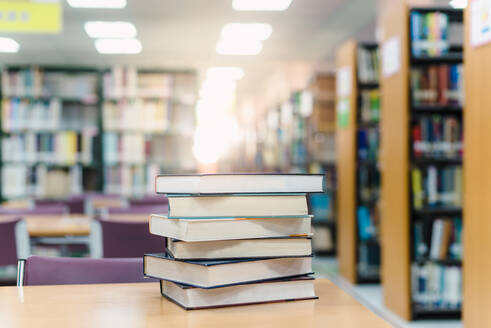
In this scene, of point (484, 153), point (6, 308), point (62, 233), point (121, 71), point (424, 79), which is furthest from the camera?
point (121, 71)

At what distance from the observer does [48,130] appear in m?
6.81

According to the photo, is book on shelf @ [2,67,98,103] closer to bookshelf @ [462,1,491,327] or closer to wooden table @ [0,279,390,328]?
bookshelf @ [462,1,491,327]

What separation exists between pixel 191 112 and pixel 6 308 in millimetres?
5655

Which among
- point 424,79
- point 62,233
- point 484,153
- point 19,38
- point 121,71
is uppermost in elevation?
point 19,38

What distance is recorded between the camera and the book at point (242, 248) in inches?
45.5

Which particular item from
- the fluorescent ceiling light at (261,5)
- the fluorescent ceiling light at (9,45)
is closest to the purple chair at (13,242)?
Answer: the fluorescent ceiling light at (261,5)

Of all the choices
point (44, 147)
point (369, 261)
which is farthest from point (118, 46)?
point (369, 261)

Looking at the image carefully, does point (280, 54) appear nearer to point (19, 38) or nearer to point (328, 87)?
point (328, 87)

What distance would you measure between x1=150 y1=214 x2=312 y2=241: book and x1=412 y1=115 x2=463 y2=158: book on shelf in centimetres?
300

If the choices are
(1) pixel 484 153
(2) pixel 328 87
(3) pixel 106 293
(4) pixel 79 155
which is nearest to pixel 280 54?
(2) pixel 328 87

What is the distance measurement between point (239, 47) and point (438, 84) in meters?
4.11

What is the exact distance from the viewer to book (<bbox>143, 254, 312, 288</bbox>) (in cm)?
112

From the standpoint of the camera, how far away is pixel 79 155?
6.87m

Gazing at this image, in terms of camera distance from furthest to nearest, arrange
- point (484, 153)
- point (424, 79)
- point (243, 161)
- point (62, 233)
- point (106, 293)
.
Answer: point (243, 161) < point (424, 79) < point (62, 233) < point (484, 153) < point (106, 293)
